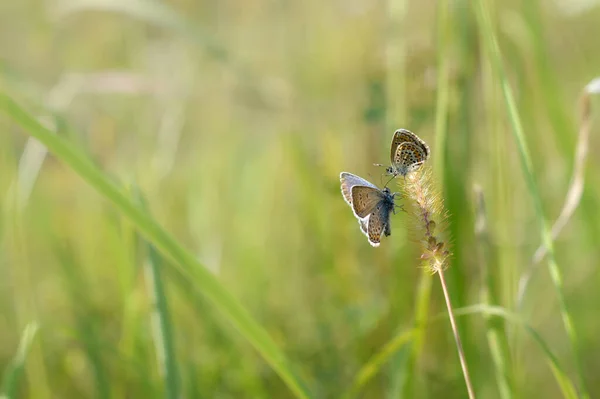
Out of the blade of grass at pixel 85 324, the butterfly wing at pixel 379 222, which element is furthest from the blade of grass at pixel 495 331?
the blade of grass at pixel 85 324

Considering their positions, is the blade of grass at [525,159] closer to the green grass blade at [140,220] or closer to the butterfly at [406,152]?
the butterfly at [406,152]

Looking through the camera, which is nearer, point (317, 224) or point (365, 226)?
point (365, 226)

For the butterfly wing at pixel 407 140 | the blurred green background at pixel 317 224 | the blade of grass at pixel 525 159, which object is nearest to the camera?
the butterfly wing at pixel 407 140

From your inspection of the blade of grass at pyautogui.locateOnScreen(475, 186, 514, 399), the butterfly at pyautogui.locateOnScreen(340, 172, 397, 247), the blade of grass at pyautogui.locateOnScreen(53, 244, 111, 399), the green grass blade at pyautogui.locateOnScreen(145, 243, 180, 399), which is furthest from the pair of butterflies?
the blade of grass at pyautogui.locateOnScreen(53, 244, 111, 399)

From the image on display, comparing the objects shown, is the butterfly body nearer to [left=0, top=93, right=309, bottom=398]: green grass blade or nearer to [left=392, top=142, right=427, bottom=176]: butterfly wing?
[left=392, top=142, right=427, bottom=176]: butterfly wing

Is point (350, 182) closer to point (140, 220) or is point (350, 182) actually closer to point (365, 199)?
point (365, 199)

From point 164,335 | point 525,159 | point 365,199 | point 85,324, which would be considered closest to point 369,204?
point 365,199
